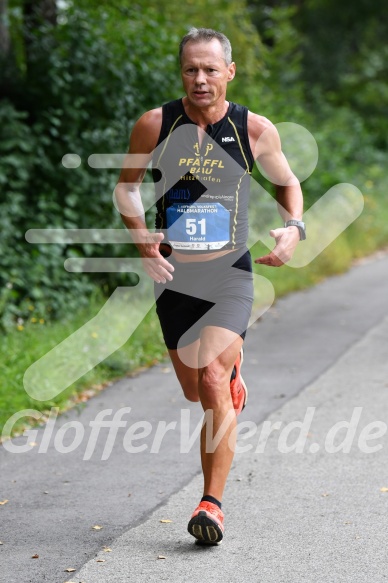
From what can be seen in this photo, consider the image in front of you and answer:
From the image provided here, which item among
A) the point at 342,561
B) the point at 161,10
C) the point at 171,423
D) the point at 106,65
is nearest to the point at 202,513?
the point at 342,561

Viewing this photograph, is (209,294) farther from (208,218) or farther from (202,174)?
(202,174)

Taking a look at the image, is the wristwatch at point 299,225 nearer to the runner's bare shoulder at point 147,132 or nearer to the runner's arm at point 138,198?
the runner's arm at point 138,198

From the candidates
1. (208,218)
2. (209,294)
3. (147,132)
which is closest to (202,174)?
(208,218)

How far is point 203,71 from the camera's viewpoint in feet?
16.2

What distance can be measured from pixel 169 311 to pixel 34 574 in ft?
4.74

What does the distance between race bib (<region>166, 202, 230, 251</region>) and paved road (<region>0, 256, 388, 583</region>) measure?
135 centimetres

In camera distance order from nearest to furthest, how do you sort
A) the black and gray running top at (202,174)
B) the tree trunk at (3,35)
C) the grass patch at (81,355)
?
the black and gray running top at (202,174), the grass patch at (81,355), the tree trunk at (3,35)

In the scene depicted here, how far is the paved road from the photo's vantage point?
4.59 metres

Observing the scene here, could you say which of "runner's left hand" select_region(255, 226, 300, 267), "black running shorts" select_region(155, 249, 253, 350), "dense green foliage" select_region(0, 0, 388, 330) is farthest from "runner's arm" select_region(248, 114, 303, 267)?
"dense green foliage" select_region(0, 0, 388, 330)

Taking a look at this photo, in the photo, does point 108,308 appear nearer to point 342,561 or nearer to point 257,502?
point 257,502

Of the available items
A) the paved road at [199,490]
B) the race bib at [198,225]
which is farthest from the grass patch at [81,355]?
the race bib at [198,225]

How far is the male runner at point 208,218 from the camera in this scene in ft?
16.2

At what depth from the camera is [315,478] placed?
19.6 ft

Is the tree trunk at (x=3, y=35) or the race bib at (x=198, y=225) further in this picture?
the tree trunk at (x=3, y=35)
